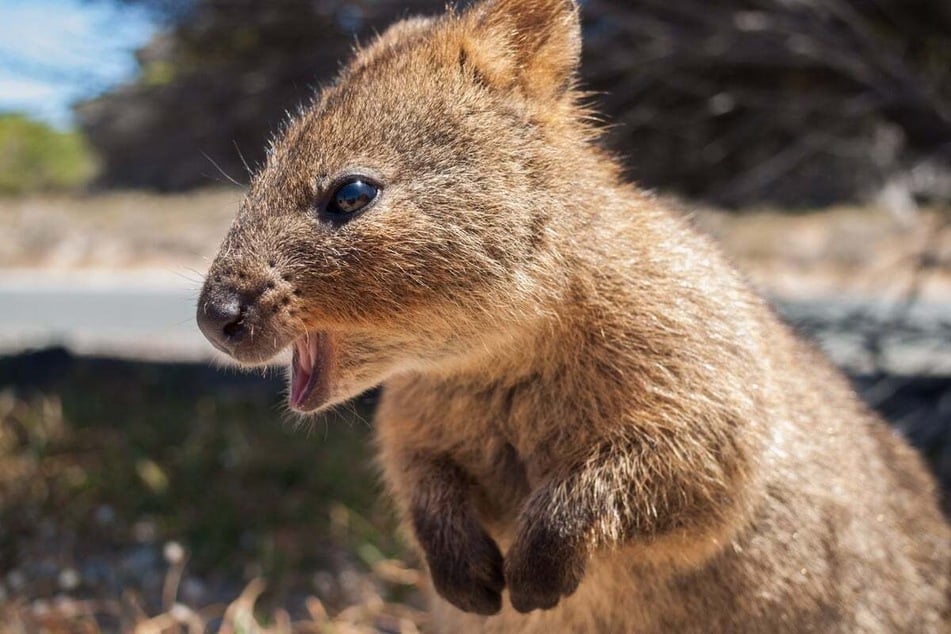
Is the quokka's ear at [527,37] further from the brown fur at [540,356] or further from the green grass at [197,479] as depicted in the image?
the green grass at [197,479]

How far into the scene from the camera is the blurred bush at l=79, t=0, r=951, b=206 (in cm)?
524

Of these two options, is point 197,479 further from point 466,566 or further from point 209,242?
point 209,242

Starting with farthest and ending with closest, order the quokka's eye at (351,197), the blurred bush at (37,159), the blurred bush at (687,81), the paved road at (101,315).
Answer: the blurred bush at (37,159) < the paved road at (101,315) < the blurred bush at (687,81) < the quokka's eye at (351,197)

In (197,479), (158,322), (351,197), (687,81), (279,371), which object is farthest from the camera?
(158,322)

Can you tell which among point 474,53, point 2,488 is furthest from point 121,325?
point 474,53

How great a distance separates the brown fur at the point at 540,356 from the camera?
7.64 feet

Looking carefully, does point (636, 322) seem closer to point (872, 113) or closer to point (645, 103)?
point (645, 103)

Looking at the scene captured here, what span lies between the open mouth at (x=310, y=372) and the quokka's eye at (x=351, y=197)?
300 millimetres

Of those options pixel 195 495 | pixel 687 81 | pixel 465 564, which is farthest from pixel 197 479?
pixel 687 81

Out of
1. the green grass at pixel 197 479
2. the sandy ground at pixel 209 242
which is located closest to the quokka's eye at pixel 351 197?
the green grass at pixel 197 479

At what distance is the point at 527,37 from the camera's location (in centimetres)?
261

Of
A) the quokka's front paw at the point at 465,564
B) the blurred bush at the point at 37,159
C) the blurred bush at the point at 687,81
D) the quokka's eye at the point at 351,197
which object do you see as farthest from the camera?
the blurred bush at the point at 37,159

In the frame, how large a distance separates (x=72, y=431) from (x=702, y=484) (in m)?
4.48

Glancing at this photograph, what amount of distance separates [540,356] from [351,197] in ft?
2.11
